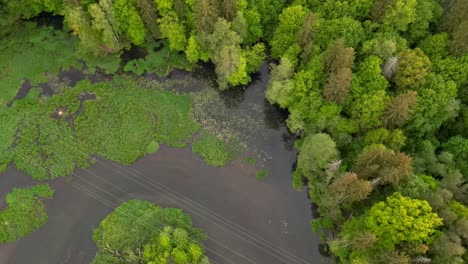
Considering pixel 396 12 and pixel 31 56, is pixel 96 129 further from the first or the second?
pixel 396 12

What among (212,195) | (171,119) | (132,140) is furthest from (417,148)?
(132,140)

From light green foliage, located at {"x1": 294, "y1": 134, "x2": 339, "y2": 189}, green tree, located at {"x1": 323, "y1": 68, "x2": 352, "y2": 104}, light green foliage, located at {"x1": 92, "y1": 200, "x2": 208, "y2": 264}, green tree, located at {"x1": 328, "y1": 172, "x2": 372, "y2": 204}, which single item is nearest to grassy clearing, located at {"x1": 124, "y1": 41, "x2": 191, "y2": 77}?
light green foliage, located at {"x1": 92, "y1": 200, "x2": 208, "y2": 264}

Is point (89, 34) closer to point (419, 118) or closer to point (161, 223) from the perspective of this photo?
point (161, 223)

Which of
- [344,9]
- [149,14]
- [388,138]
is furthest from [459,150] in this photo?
[149,14]

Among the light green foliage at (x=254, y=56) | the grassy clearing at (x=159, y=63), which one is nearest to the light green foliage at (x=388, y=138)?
the light green foliage at (x=254, y=56)

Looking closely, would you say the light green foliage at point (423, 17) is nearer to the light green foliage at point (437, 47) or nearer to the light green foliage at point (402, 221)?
the light green foliage at point (437, 47)

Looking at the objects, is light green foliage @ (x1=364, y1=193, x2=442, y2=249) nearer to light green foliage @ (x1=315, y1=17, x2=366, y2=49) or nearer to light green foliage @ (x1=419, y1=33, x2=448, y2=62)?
light green foliage @ (x1=419, y1=33, x2=448, y2=62)
